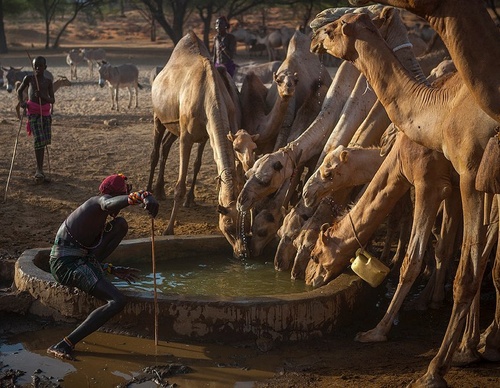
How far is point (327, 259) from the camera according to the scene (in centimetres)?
776

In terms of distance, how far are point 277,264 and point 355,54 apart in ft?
8.17

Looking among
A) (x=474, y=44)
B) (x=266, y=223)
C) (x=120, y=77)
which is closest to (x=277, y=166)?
(x=266, y=223)

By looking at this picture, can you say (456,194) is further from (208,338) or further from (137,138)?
(137,138)

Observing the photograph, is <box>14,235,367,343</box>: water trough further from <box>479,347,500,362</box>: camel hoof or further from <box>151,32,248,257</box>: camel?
<box>151,32,248,257</box>: camel

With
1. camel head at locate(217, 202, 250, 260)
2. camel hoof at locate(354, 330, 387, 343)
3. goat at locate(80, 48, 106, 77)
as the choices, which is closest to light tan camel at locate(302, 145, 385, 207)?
camel head at locate(217, 202, 250, 260)

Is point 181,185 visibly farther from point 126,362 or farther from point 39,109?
point 126,362

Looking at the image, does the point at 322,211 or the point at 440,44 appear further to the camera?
the point at 440,44

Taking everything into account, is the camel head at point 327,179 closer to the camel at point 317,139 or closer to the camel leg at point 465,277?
the camel at point 317,139

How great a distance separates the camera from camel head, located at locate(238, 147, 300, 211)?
29.8 feet

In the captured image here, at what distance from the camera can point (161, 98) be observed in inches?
475

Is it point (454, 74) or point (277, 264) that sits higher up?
point (454, 74)

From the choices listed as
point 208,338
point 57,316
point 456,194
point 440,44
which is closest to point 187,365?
point 208,338

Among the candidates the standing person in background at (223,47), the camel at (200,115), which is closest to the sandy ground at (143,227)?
the camel at (200,115)

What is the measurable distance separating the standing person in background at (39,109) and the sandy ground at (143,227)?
441mm
